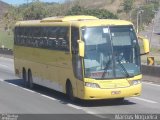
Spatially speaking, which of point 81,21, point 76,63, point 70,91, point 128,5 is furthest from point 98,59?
point 128,5

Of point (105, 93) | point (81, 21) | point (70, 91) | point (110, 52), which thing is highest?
point (81, 21)

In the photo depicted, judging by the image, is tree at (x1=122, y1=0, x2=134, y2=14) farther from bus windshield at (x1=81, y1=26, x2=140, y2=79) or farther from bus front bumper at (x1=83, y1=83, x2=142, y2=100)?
bus front bumper at (x1=83, y1=83, x2=142, y2=100)

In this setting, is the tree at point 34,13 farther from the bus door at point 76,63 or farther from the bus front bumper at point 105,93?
the bus front bumper at point 105,93

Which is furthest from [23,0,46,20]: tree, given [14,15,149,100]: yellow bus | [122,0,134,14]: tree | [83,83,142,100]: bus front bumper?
[83,83,142,100]: bus front bumper

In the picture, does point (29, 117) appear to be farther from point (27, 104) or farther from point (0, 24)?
point (0, 24)

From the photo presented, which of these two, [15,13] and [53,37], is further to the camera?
[15,13]

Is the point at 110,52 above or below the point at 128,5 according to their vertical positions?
below

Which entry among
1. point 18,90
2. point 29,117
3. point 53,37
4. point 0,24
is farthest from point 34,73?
point 0,24

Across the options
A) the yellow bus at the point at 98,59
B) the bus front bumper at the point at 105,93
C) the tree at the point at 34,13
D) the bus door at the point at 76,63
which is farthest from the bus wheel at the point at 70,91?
the tree at the point at 34,13

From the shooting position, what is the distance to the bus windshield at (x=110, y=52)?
1694cm

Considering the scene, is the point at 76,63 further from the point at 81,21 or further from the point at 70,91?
the point at 81,21

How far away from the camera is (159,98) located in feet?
63.2

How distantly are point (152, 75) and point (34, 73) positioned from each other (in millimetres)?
6172

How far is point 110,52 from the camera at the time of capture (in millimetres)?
17094
